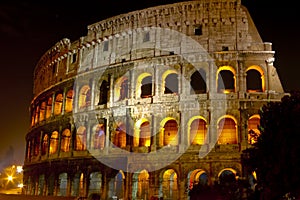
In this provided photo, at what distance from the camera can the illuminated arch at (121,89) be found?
2402 centimetres

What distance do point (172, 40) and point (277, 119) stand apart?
11.3m

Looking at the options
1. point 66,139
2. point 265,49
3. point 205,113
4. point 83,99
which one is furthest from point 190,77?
point 66,139

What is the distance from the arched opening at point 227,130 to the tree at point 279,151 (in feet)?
25.6

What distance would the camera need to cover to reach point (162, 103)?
71.7 ft

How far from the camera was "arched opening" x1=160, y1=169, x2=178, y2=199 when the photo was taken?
21602mm

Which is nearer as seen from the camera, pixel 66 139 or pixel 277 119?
pixel 277 119

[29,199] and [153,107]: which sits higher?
[153,107]

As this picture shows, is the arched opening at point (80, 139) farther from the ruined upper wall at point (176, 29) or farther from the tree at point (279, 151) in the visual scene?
the tree at point (279, 151)

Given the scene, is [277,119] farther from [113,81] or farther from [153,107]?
[113,81]

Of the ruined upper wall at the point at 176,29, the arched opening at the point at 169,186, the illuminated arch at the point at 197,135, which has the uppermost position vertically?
the ruined upper wall at the point at 176,29

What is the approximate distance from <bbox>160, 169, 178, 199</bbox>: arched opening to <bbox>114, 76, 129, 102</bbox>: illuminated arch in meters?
5.67

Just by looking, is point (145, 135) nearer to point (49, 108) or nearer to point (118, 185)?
point (118, 185)

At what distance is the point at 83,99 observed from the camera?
88.1 feet

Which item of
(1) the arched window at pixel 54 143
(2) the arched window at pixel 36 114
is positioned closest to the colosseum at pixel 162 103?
(1) the arched window at pixel 54 143
